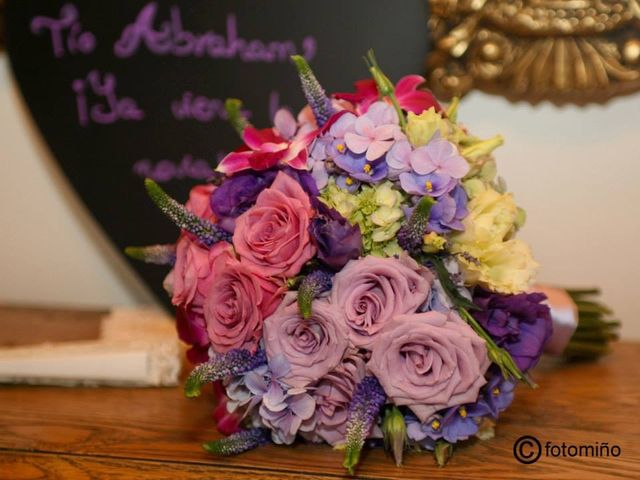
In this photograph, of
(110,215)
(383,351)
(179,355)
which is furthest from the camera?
(110,215)

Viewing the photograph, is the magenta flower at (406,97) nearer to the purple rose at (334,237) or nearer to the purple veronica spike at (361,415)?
the purple rose at (334,237)

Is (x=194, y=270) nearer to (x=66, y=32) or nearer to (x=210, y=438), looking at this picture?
(x=210, y=438)

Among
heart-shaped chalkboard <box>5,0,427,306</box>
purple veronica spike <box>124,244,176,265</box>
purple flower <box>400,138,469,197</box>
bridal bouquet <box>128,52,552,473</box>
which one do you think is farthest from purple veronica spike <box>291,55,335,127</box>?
heart-shaped chalkboard <box>5,0,427,306</box>

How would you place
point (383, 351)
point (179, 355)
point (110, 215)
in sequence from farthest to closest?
point (110, 215) → point (179, 355) → point (383, 351)

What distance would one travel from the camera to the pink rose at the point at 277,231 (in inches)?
29.3

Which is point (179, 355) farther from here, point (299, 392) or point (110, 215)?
point (299, 392)

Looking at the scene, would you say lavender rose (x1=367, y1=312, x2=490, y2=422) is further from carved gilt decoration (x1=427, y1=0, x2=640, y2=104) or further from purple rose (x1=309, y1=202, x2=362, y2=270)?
carved gilt decoration (x1=427, y1=0, x2=640, y2=104)

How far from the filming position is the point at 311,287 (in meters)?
0.73

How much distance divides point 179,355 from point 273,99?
39cm

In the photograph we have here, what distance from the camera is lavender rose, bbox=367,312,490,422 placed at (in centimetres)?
72

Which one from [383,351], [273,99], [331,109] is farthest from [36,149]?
[383,351]

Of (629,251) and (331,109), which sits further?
(629,251)

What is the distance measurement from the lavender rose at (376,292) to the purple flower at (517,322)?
0.08 metres

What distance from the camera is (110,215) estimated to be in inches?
47.7
